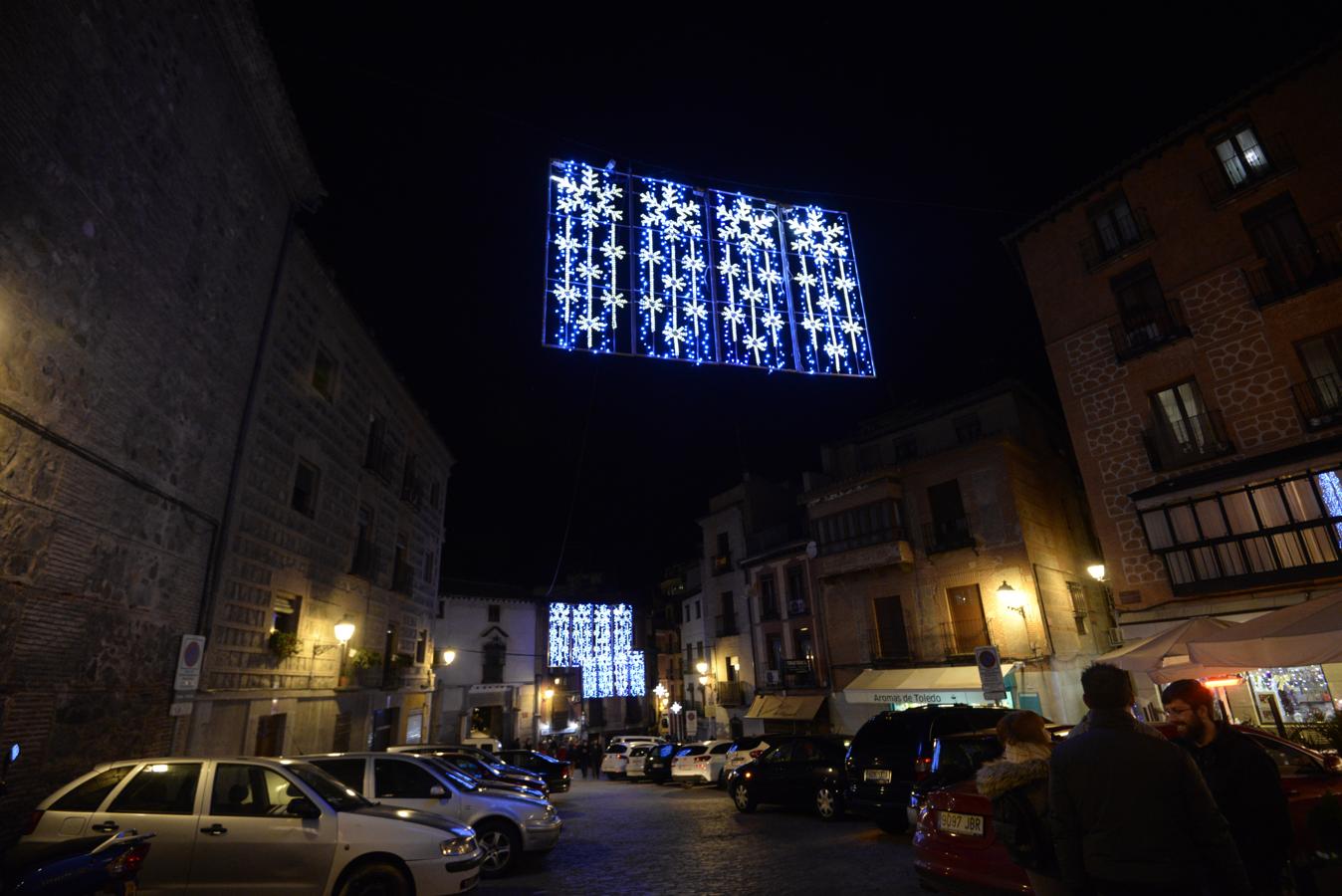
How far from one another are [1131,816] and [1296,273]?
17808mm

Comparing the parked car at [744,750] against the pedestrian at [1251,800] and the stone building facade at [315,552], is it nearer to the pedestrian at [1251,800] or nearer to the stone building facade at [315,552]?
the stone building facade at [315,552]

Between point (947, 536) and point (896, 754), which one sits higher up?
point (947, 536)

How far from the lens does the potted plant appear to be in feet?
41.9

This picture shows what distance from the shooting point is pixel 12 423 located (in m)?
6.97

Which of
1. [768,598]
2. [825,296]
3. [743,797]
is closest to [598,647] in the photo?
[768,598]

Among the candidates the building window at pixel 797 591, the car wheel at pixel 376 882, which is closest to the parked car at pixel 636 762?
the building window at pixel 797 591

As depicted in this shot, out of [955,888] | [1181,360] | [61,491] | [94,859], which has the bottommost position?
[955,888]

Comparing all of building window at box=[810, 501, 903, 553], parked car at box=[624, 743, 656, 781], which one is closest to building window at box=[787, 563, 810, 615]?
building window at box=[810, 501, 903, 553]

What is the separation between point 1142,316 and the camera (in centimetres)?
1744

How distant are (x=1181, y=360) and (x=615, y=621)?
4382 centimetres

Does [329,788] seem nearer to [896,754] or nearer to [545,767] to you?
[896,754]

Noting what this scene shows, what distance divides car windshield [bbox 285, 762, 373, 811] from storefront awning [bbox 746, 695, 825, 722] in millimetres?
23564

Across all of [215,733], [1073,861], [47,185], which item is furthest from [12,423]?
[1073,861]

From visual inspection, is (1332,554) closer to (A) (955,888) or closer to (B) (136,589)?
(A) (955,888)
